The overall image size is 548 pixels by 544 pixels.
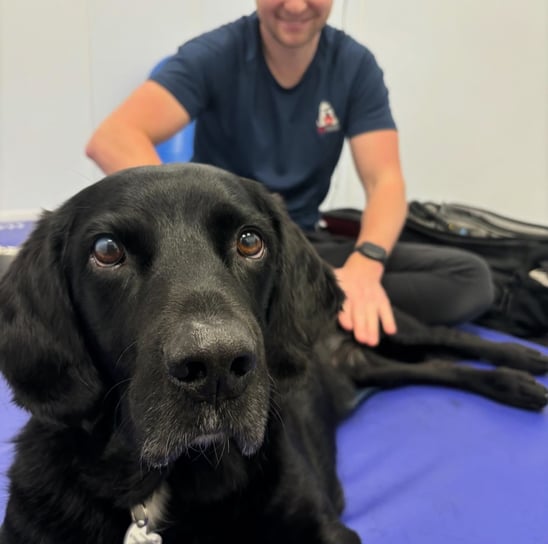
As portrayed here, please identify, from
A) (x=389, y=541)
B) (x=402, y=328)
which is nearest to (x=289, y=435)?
(x=389, y=541)

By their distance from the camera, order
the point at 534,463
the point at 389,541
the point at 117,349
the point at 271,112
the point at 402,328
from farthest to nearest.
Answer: the point at 271,112, the point at 402,328, the point at 534,463, the point at 389,541, the point at 117,349

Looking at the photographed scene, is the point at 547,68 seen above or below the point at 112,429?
above

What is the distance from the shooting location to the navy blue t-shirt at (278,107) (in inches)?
84.3

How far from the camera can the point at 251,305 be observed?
3.28 feet

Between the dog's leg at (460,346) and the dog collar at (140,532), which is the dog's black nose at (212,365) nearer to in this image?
the dog collar at (140,532)

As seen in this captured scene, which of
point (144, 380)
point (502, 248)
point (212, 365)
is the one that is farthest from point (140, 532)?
point (502, 248)

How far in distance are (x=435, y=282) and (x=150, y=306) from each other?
4.86 feet

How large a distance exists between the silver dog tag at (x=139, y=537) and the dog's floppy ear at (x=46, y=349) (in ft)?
0.70

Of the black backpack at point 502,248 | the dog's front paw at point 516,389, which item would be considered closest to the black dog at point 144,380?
the dog's front paw at point 516,389

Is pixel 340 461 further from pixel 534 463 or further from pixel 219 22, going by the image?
pixel 219 22

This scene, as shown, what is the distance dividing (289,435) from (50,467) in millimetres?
484

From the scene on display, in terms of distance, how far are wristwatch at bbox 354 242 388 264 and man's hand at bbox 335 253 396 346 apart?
5 cm

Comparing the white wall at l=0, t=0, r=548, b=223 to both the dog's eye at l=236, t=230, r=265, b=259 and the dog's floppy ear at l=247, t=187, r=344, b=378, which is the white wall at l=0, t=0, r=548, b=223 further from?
the dog's eye at l=236, t=230, r=265, b=259

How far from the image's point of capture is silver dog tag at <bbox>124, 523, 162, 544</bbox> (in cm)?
96
